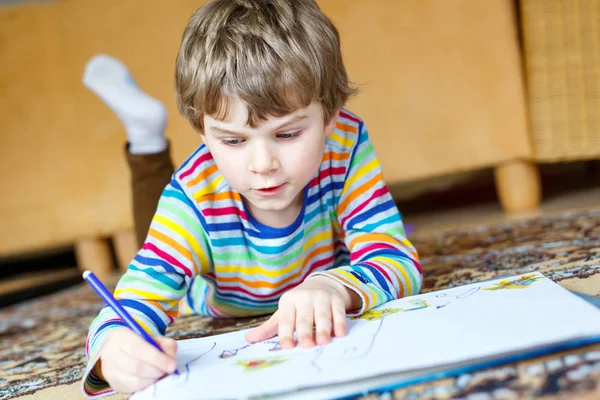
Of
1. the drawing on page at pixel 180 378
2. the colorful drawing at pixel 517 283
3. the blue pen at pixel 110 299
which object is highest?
the blue pen at pixel 110 299

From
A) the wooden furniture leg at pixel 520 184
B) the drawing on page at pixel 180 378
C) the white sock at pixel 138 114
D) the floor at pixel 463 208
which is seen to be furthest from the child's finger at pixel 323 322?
the wooden furniture leg at pixel 520 184

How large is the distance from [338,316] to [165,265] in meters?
0.24

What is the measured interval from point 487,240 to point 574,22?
55 centimetres

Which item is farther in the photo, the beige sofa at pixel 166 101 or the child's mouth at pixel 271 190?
the beige sofa at pixel 166 101

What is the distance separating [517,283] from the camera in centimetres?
57

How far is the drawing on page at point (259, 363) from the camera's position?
48 centimetres

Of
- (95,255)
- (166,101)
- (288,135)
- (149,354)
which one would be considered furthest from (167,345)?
(95,255)

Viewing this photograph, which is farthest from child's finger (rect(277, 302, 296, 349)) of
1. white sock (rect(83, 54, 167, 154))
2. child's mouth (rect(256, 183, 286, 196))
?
white sock (rect(83, 54, 167, 154))

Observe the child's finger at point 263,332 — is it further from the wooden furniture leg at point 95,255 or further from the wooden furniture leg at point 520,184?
the wooden furniture leg at point 95,255

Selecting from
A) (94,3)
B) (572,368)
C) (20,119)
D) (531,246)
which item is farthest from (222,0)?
(20,119)

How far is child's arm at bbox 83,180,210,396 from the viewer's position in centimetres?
66

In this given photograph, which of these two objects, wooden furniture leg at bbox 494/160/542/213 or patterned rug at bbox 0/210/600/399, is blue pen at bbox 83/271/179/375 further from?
wooden furniture leg at bbox 494/160/542/213

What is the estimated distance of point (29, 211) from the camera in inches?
64.9

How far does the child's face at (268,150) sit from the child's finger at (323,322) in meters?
0.13
